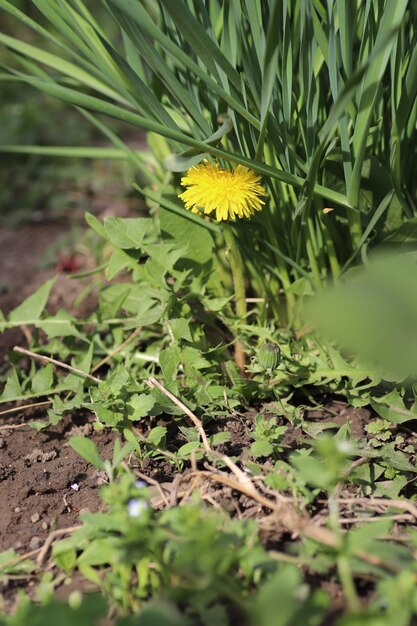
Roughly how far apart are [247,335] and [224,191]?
0.36 m

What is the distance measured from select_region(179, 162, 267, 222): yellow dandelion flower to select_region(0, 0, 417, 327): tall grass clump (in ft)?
0.11

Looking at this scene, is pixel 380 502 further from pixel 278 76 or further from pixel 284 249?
pixel 278 76

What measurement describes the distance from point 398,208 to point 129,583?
3.02ft

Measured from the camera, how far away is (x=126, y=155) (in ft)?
5.86

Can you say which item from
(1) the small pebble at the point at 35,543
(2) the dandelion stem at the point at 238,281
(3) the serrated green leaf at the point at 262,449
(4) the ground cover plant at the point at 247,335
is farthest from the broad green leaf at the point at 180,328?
(1) the small pebble at the point at 35,543

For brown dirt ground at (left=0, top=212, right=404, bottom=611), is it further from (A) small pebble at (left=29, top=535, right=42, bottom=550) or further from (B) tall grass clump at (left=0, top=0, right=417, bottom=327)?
(B) tall grass clump at (left=0, top=0, right=417, bottom=327)

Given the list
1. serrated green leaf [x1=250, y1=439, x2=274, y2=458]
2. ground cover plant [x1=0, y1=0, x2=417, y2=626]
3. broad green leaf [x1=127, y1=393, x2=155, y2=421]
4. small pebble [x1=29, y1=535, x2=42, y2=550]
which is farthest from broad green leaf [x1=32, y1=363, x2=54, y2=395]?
serrated green leaf [x1=250, y1=439, x2=274, y2=458]

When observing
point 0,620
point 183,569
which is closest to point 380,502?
point 183,569

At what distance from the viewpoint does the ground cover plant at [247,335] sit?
3.12 ft

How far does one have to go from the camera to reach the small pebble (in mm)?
1201

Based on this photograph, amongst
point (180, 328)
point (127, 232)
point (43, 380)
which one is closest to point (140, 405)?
point (180, 328)

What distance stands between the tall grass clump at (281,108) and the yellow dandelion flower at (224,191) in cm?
3

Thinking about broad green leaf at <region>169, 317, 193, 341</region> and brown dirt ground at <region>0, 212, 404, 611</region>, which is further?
broad green leaf at <region>169, 317, 193, 341</region>

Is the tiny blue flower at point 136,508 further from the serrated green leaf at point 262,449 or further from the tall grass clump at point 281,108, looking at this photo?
the tall grass clump at point 281,108
